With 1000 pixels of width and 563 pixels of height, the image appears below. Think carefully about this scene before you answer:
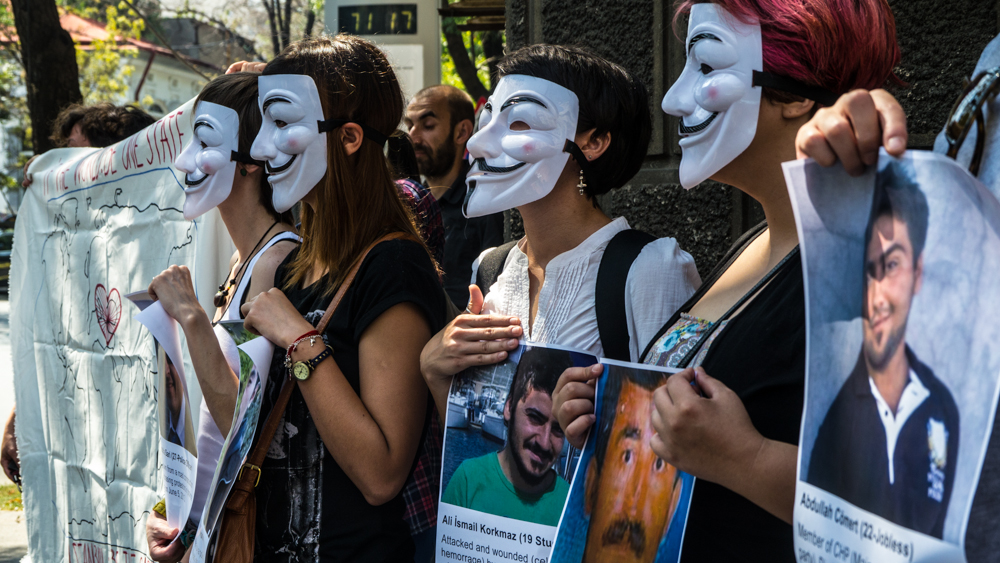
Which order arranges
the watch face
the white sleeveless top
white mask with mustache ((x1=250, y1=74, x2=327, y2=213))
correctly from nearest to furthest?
1. the watch face
2. the white sleeveless top
3. white mask with mustache ((x1=250, y1=74, x2=327, y2=213))

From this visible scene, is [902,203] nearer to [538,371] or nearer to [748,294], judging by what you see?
[748,294]

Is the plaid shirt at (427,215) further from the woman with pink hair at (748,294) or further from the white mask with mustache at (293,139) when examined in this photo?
the woman with pink hair at (748,294)

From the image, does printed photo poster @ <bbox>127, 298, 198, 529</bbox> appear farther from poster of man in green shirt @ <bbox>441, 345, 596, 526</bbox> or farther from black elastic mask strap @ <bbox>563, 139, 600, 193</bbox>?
black elastic mask strap @ <bbox>563, 139, 600, 193</bbox>

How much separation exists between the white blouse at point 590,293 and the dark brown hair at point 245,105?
3.47 feet

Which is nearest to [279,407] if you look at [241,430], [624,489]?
[241,430]

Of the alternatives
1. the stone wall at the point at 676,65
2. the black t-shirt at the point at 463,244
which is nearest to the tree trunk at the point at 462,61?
the black t-shirt at the point at 463,244

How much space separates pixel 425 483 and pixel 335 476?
242mm

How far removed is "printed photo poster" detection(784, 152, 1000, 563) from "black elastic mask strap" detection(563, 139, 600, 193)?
911 mm

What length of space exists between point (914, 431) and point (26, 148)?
3199 centimetres

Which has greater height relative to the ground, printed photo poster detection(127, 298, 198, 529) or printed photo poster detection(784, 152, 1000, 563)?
printed photo poster detection(784, 152, 1000, 563)

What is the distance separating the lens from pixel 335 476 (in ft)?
6.55

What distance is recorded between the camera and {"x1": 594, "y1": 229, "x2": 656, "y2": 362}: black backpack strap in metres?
1.80

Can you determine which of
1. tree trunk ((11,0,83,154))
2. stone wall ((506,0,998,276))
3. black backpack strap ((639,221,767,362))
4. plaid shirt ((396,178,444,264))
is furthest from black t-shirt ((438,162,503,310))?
tree trunk ((11,0,83,154))

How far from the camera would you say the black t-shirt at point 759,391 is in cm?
131
